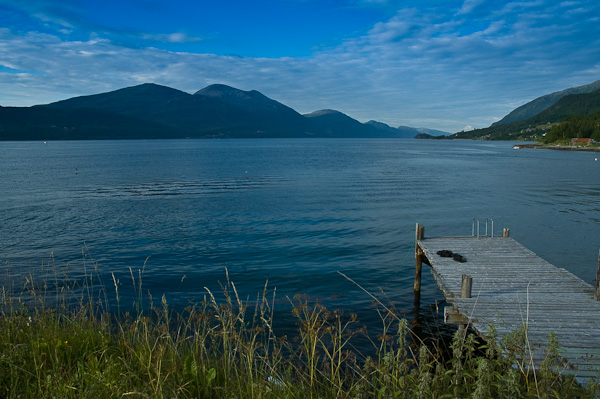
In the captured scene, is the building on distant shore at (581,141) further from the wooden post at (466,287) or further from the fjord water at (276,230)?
the wooden post at (466,287)

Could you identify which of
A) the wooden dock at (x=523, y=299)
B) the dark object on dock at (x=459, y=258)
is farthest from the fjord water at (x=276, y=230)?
the wooden dock at (x=523, y=299)

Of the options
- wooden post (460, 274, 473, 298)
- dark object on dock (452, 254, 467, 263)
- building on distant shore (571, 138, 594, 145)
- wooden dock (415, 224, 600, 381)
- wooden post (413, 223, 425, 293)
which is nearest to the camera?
wooden dock (415, 224, 600, 381)

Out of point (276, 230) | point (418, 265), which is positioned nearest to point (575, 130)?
point (276, 230)

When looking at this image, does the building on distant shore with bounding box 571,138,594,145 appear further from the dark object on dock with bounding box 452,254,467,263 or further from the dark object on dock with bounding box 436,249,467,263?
the dark object on dock with bounding box 452,254,467,263

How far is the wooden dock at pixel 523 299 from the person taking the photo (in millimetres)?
8344

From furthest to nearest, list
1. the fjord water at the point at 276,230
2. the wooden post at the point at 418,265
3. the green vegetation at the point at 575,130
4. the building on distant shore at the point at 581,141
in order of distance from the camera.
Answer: the green vegetation at the point at 575,130 → the building on distant shore at the point at 581,141 → the fjord water at the point at 276,230 → the wooden post at the point at 418,265

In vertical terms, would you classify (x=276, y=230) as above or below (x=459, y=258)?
below

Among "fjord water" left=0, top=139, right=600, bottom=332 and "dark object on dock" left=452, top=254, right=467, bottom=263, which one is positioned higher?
"dark object on dock" left=452, top=254, right=467, bottom=263

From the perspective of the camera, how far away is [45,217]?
30.5 meters

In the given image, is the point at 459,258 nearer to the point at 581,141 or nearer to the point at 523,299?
the point at 523,299

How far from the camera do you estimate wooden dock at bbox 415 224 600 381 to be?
27.4 ft

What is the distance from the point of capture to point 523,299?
1123cm

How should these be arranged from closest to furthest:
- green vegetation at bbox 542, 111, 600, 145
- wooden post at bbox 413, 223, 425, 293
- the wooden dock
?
1. the wooden dock
2. wooden post at bbox 413, 223, 425, 293
3. green vegetation at bbox 542, 111, 600, 145

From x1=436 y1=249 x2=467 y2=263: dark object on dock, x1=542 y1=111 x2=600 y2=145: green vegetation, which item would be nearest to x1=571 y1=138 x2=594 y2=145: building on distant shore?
x1=542 y1=111 x2=600 y2=145: green vegetation
